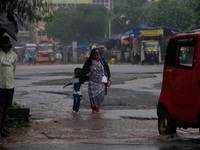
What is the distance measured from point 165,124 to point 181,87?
0.96m

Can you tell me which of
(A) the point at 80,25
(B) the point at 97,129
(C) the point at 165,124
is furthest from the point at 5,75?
(A) the point at 80,25

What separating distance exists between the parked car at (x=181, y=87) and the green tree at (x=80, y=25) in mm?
76363

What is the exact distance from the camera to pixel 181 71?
6.69 meters

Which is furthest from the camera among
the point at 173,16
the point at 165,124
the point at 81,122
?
the point at 173,16

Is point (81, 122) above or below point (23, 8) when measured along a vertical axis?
below

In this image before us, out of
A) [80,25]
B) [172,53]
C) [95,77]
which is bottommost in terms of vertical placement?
[95,77]

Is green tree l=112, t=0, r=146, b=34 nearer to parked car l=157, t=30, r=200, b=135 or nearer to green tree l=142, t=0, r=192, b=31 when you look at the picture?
green tree l=142, t=0, r=192, b=31

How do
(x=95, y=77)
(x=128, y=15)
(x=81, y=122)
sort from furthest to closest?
(x=128, y=15) → (x=95, y=77) → (x=81, y=122)

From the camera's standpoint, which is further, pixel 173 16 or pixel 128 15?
pixel 128 15

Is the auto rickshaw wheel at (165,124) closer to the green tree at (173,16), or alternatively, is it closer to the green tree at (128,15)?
the green tree at (173,16)

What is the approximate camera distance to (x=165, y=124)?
739 centimetres

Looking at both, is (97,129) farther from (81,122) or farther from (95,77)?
(95,77)

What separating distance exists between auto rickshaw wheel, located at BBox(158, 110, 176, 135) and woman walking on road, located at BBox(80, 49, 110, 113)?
3720mm

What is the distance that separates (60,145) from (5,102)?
1297mm
